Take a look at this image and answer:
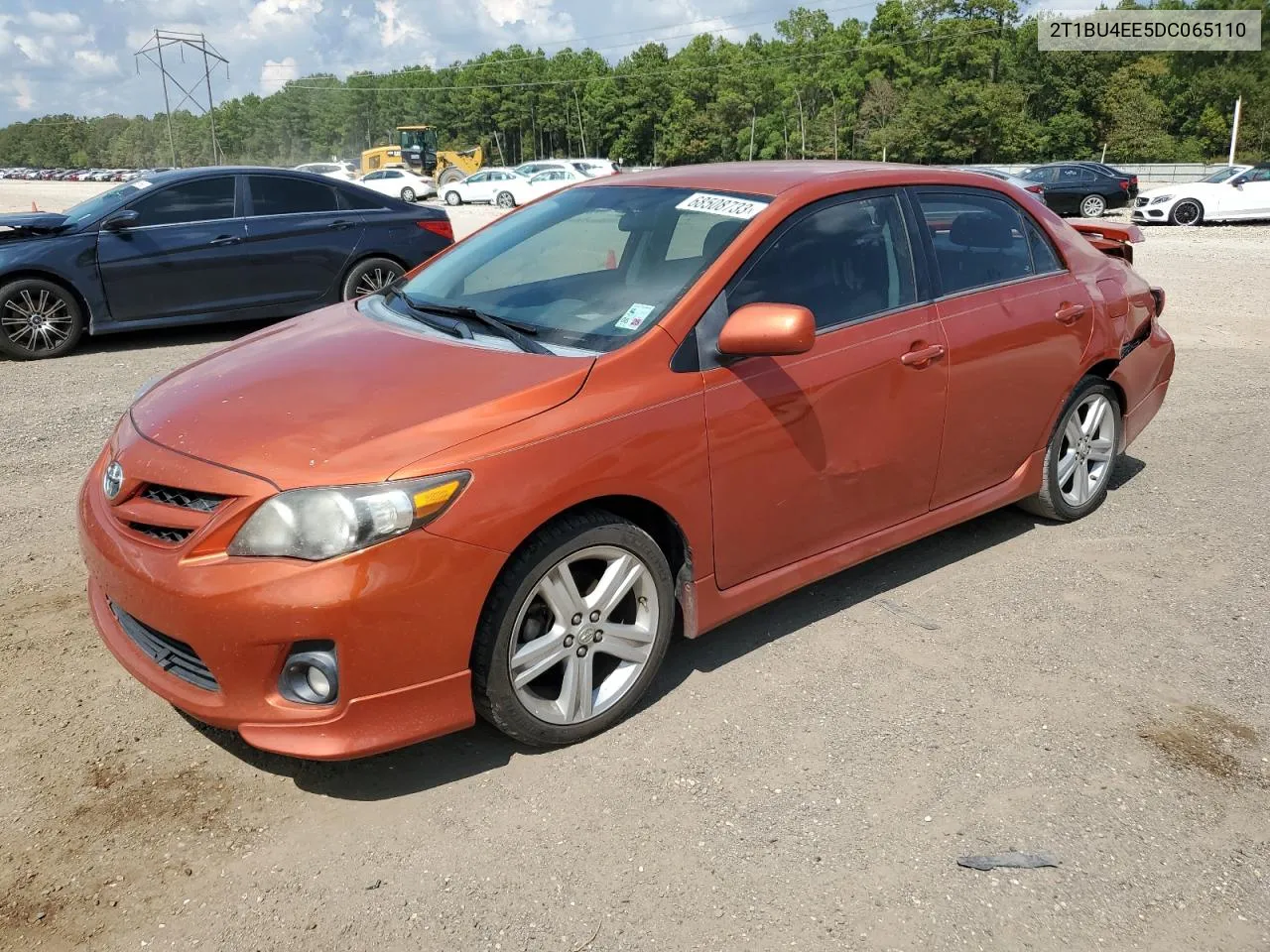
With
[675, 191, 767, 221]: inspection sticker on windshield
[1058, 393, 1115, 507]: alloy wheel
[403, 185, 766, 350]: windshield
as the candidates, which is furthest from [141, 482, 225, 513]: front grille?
[1058, 393, 1115, 507]: alloy wheel

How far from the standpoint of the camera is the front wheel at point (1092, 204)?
25.4m

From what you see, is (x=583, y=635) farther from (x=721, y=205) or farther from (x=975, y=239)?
(x=975, y=239)

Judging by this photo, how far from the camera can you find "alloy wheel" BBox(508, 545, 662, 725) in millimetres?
2965

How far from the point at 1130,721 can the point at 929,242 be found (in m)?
1.88

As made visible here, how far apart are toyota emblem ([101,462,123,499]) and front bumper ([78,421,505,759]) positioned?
23cm

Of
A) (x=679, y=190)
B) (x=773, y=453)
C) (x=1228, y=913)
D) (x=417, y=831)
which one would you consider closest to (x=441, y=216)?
(x=679, y=190)

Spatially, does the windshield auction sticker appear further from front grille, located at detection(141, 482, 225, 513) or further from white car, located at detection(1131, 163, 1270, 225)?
front grille, located at detection(141, 482, 225, 513)

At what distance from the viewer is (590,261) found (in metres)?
3.94

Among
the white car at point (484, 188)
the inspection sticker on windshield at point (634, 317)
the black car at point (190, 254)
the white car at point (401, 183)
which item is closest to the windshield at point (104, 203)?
the black car at point (190, 254)

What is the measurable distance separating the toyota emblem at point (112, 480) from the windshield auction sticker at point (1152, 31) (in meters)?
81.1

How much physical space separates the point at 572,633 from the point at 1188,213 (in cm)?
2381

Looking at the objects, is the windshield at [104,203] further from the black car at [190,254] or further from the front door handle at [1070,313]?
the front door handle at [1070,313]

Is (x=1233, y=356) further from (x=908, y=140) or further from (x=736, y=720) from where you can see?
(x=908, y=140)

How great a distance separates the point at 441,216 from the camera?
10.3 meters
